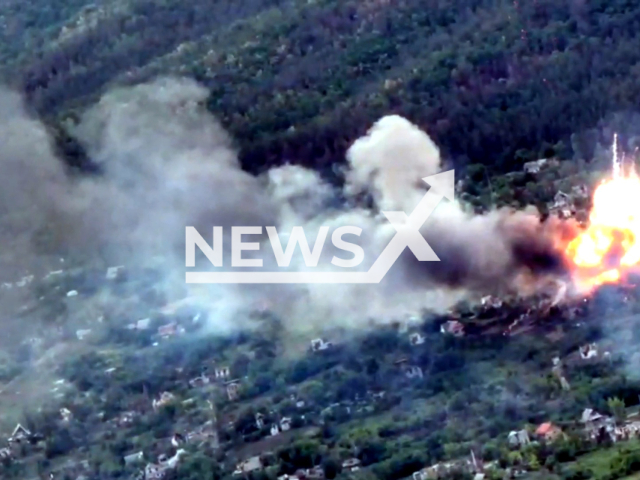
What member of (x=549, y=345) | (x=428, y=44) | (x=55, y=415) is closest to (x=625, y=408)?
(x=549, y=345)

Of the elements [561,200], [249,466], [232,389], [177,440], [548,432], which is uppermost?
[561,200]

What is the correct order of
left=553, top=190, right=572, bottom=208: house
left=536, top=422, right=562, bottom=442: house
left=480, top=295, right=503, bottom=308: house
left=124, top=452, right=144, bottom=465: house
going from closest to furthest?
1. left=536, top=422, right=562, bottom=442: house
2. left=124, top=452, right=144, bottom=465: house
3. left=480, top=295, right=503, bottom=308: house
4. left=553, top=190, right=572, bottom=208: house

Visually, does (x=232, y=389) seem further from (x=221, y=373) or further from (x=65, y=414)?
(x=65, y=414)

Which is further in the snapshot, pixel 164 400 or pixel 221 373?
pixel 221 373

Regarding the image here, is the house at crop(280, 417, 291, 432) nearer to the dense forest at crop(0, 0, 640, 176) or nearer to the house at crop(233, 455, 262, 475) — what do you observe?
the house at crop(233, 455, 262, 475)

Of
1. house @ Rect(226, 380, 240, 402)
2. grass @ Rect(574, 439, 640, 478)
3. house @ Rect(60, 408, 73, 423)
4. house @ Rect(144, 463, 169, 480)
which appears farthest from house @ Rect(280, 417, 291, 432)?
grass @ Rect(574, 439, 640, 478)

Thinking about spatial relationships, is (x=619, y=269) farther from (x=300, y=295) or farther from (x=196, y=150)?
(x=196, y=150)

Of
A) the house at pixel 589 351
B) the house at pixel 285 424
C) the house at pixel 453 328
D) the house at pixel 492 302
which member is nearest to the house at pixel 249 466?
the house at pixel 285 424

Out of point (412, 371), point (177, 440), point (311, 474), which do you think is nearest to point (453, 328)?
A: point (412, 371)
